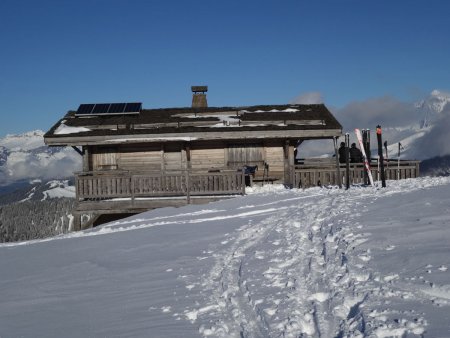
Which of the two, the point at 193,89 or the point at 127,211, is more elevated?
the point at 193,89

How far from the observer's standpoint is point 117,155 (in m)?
20.8

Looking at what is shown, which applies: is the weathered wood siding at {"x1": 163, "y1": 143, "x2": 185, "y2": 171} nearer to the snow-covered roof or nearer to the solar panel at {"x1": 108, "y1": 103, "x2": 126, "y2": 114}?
the snow-covered roof

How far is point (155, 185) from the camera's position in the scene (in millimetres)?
17031

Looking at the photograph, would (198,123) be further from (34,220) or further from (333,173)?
(34,220)

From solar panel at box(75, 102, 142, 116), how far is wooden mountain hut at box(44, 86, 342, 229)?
0.05 metres

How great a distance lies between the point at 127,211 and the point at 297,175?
21.6ft

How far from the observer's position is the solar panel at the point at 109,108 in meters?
22.8

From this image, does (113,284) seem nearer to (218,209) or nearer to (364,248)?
(364,248)

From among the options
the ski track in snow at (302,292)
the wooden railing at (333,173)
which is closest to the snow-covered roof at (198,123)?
the wooden railing at (333,173)

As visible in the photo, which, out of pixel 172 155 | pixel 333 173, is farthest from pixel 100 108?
pixel 333 173

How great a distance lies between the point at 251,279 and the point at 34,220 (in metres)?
105

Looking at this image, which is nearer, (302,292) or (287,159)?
(302,292)

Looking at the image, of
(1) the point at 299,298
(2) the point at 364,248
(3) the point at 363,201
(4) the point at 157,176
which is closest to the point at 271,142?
(4) the point at 157,176

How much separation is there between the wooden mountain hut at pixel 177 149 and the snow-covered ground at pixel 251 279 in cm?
621
